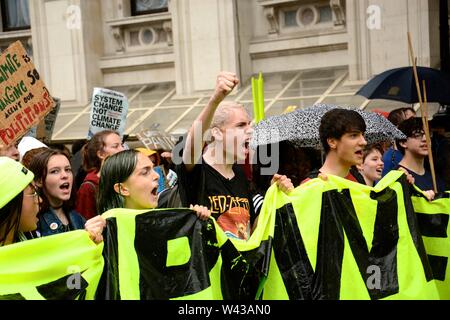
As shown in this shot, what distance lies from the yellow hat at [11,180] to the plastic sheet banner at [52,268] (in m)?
0.20

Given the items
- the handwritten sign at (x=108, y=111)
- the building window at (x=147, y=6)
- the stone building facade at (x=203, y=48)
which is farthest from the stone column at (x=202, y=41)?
the handwritten sign at (x=108, y=111)

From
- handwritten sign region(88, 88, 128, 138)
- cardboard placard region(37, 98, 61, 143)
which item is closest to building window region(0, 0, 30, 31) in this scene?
cardboard placard region(37, 98, 61, 143)

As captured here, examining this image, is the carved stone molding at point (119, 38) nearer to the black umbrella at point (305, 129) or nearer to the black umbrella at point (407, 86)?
the black umbrella at point (407, 86)

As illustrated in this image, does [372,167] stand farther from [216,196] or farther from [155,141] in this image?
[155,141]

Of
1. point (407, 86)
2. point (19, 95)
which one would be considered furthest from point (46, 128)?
point (407, 86)

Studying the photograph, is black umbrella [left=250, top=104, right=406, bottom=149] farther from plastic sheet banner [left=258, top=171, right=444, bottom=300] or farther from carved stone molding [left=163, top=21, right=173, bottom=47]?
carved stone molding [left=163, top=21, right=173, bottom=47]

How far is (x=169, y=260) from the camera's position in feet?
12.4

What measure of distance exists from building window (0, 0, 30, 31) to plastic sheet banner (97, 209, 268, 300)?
12376mm

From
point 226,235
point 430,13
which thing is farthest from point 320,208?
point 430,13

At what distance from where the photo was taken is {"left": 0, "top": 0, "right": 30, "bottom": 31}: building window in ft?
50.8

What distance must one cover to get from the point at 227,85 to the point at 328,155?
36.8 inches

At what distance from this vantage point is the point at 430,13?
36.4ft
